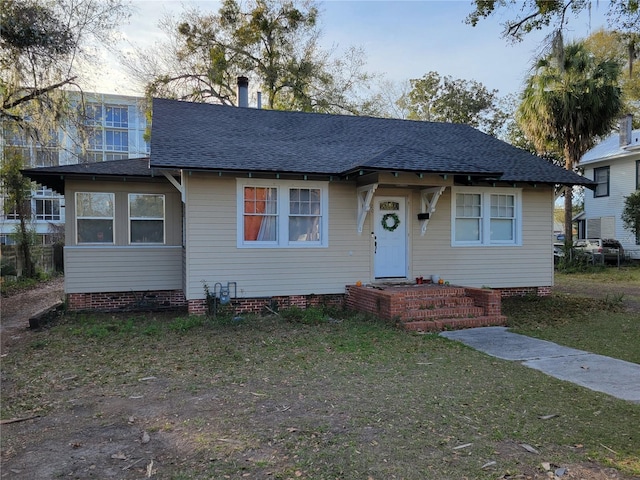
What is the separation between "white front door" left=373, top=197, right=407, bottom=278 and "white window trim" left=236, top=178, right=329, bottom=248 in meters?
1.28

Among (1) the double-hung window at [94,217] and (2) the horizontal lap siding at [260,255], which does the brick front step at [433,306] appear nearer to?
(2) the horizontal lap siding at [260,255]

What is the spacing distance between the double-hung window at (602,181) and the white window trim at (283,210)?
21.4 metres

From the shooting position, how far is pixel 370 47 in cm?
2648

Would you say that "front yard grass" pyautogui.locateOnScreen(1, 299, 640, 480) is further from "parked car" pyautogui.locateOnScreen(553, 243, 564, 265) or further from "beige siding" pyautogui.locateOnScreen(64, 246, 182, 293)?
"parked car" pyautogui.locateOnScreen(553, 243, 564, 265)

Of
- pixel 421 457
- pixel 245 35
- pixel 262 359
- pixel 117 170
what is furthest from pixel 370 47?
pixel 421 457

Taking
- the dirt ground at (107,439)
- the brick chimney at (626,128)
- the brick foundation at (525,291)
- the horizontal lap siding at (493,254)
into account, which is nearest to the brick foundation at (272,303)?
the horizontal lap siding at (493,254)

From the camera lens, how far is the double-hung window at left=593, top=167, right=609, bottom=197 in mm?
25281

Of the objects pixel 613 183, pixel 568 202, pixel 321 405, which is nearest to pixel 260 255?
pixel 321 405

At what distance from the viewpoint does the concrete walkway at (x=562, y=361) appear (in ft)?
17.1

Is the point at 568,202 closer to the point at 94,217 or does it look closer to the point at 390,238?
the point at 390,238

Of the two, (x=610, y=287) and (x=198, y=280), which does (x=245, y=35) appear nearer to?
(x=198, y=280)

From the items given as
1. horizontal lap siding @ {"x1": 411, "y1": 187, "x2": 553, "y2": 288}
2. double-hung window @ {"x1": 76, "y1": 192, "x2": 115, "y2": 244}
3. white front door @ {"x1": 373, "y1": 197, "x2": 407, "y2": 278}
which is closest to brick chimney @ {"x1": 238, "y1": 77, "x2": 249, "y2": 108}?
double-hung window @ {"x1": 76, "y1": 192, "x2": 115, "y2": 244}

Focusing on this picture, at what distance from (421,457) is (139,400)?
2969mm

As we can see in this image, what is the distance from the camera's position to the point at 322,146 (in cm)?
1139
